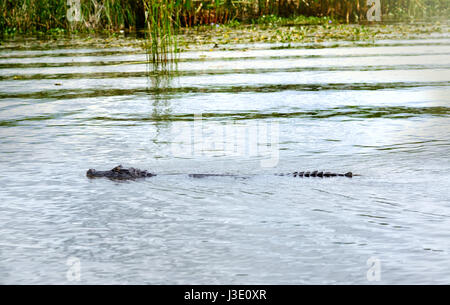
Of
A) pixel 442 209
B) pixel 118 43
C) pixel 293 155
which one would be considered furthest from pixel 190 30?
pixel 442 209

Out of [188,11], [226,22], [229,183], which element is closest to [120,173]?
[229,183]

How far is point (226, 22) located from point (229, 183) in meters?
24.4

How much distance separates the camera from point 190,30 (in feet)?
90.8

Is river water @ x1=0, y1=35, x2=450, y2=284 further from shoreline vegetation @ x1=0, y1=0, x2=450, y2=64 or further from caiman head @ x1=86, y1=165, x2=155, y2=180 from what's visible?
shoreline vegetation @ x1=0, y1=0, x2=450, y2=64

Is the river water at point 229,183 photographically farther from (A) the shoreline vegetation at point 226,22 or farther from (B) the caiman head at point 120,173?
(A) the shoreline vegetation at point 226,22

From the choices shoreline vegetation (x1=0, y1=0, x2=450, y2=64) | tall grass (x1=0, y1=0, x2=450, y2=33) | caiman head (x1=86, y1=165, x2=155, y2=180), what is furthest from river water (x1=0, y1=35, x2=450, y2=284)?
tall grass (x1=0, y1=0, x2=450, y2=33)

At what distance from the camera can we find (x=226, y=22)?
30484 millimetres

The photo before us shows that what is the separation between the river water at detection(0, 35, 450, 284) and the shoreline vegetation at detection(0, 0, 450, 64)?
10.2m

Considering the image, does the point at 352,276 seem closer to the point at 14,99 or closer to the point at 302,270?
the point at 302,270

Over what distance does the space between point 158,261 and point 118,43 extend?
1957 cm

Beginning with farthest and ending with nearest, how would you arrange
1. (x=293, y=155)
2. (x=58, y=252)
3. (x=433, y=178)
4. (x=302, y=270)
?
(x=293, y=155) → (x=433, y=178) → (x=58, y=252) → (x=302, y=270)

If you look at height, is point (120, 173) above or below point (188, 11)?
below

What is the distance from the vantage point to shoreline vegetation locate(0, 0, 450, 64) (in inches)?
951

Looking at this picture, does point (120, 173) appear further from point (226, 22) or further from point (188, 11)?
point (226, 22)
